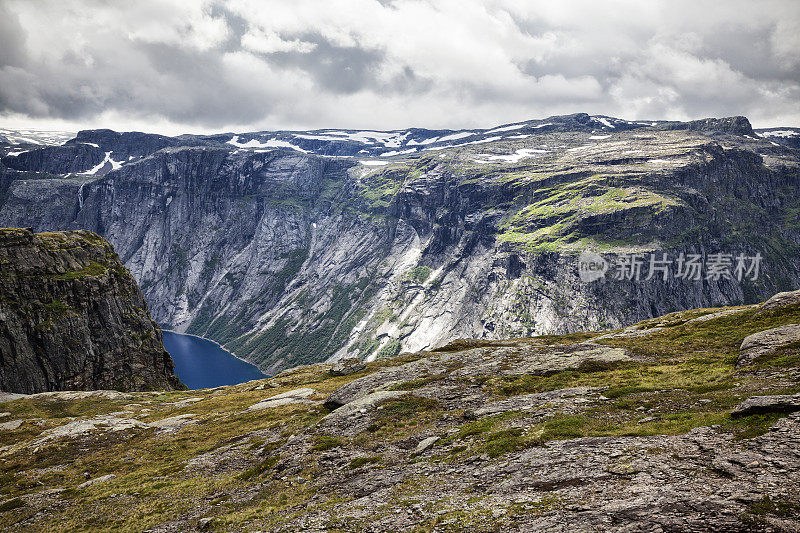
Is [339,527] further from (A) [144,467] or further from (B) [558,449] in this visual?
(A) [144,467]

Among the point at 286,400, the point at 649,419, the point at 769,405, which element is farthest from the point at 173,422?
the point at 769,405

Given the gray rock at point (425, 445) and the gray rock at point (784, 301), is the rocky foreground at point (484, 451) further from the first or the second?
the gray rock at point (784, 301)

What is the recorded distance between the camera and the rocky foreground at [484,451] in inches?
728

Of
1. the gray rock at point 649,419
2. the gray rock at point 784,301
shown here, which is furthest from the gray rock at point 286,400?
the gray rock at point 784,301

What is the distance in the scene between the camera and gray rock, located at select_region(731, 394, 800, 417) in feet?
71.3

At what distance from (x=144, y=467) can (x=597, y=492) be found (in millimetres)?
48291

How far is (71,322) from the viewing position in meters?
116

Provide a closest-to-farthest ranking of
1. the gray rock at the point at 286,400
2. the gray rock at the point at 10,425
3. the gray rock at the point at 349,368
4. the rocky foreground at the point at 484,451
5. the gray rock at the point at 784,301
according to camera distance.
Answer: the rocky foreground at the point at 484,451, the gray rock at the point at 784,301, the gray rock at the point at 286,400, the gray rock at the point at 10,425, the gray rock at the point at 349,368

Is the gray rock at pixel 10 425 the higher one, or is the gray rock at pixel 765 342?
the gray rock at pixel 765 342

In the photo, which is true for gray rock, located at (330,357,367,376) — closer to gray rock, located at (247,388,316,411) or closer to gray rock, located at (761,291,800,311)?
gray rock, located at (247,388,316,411)

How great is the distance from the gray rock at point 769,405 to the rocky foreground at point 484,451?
0.26ft

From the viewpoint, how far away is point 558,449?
25531mm

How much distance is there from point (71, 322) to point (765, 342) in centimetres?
15508

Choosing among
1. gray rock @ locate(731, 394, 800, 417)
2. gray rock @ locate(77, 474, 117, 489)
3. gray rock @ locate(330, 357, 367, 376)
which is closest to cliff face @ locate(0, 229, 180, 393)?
gray rock @ locate(330, 357, 367, 376)
